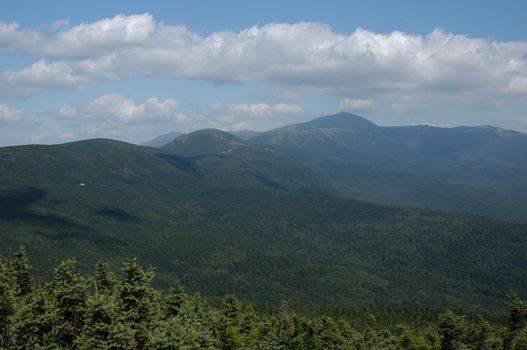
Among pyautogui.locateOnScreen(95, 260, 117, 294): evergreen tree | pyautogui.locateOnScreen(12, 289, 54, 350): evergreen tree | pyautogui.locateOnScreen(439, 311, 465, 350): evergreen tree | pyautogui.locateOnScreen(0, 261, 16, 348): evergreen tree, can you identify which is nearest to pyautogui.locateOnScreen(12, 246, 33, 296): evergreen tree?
pyautogui.locateOnScreen(0, 261, 16, 348): evergreen tree

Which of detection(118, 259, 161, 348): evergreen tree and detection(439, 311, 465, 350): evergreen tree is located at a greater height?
detection(118, 259, 161, 348): evergreen tree

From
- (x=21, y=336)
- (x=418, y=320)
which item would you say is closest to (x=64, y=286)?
(x=21, y=336)

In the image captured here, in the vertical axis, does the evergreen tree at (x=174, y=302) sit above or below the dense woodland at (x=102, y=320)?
below

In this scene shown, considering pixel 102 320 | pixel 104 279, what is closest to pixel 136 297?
pixel 102 320

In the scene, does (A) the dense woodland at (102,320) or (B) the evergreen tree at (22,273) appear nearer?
(A) the dense woodland at (102,320)

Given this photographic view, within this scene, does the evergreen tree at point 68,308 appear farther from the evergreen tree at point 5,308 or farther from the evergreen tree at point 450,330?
the evergreen tree at point 450,330

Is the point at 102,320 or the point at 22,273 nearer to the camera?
the point at 102,320

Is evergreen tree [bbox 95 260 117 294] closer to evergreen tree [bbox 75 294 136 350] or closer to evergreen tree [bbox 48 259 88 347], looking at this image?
evergreen tree [bbox 48 259 88 347]

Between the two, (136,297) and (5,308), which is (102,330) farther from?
(5,308)

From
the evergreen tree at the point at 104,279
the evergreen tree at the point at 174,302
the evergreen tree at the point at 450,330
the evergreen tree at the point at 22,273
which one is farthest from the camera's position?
the evergreen tree at the point at 450,330

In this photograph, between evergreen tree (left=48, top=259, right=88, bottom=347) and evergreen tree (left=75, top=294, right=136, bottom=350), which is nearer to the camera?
evergreen tree (left=75, top=294, right=136, bottom=350)

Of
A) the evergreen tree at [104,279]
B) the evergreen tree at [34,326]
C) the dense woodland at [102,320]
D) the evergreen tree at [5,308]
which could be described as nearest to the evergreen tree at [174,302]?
the dense woodland at [102,320]

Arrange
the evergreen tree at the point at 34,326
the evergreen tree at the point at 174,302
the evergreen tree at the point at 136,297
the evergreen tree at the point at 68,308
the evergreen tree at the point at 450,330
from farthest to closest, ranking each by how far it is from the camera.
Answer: the evergreen tree at the point at 450,330 < the evergreen tree at the point at 174,302 < the evergreen tree at the point at 136,297 < the evergreen tree at the point at 68,308 < the evergreen tree at the point at 34,326

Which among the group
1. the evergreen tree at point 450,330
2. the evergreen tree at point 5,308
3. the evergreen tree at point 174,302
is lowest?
the evergreen tree at point 450,330
